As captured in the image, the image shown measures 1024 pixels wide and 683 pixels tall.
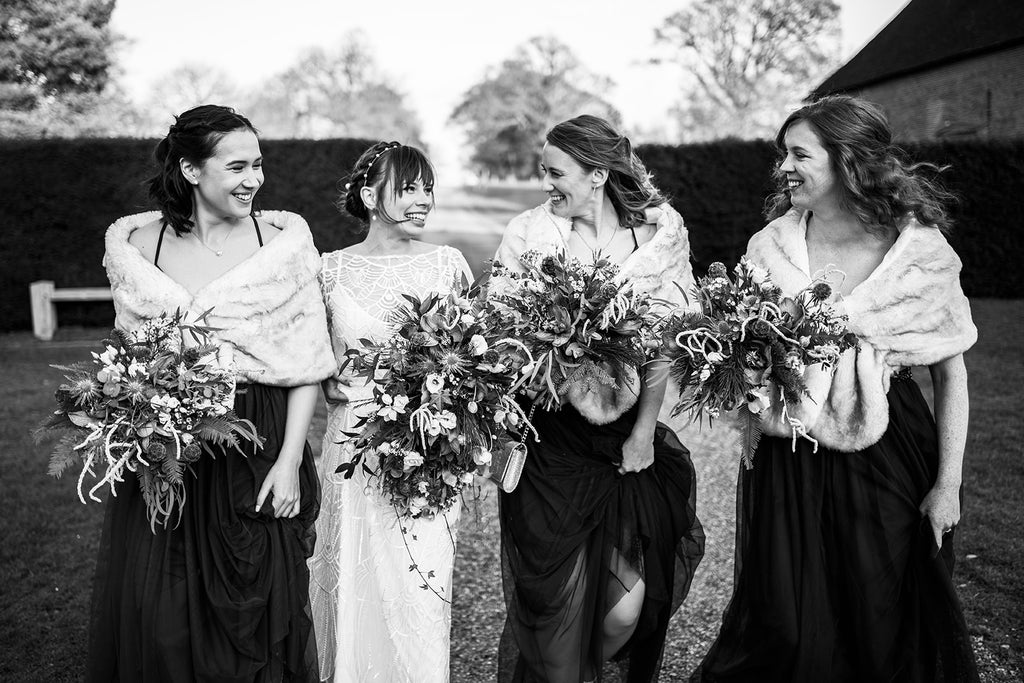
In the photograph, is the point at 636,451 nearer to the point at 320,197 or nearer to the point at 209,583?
the point at 209,583

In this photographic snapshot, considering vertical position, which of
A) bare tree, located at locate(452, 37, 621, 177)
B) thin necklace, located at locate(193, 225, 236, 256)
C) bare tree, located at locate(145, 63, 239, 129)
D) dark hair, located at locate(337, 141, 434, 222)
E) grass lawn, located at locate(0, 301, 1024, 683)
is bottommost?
grass lawn, located at locate(0, 301, 1024, 683)

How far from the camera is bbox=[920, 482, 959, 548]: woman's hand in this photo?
10.2ft

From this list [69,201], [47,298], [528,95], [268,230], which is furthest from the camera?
[528,95]

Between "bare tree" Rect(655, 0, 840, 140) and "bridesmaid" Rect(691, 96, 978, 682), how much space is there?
47.0 metres

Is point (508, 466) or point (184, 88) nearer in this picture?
point (508, 466)

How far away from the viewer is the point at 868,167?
3.22 m

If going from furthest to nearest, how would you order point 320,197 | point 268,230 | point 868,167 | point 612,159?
point 320,197
point 612,159
point 268,230
point 868,167

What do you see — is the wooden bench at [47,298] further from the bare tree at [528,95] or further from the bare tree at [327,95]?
the bare tree at [528,95]

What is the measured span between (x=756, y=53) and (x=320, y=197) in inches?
1590

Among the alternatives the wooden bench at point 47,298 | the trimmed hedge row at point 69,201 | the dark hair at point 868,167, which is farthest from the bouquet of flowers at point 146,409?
the wooden bench at point 47,298

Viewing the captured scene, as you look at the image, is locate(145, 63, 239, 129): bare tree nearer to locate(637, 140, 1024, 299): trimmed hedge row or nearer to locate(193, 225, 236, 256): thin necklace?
locate(637, 140, 1024, 299): trimmed hedge row

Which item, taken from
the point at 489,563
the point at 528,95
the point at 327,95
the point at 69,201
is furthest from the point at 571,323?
the point at 528,95

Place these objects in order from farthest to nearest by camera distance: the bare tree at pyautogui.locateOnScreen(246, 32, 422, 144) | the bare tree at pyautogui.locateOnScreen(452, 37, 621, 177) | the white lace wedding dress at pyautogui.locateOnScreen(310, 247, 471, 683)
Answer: the bare tree at pyautogui.locateOnScreen(452, 37, 621, 177), the bare tree at pyautogui.locateOnScreen(246, 32, 422, 144), the white lace wedding dress at pyautogui.locateOnScreen(310, 247, 471, 683)

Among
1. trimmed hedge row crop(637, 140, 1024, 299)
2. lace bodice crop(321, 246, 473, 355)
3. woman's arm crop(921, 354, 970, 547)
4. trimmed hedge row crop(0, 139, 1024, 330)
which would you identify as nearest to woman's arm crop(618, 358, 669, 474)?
lace bodice crop(321, 246, 473, 355)
